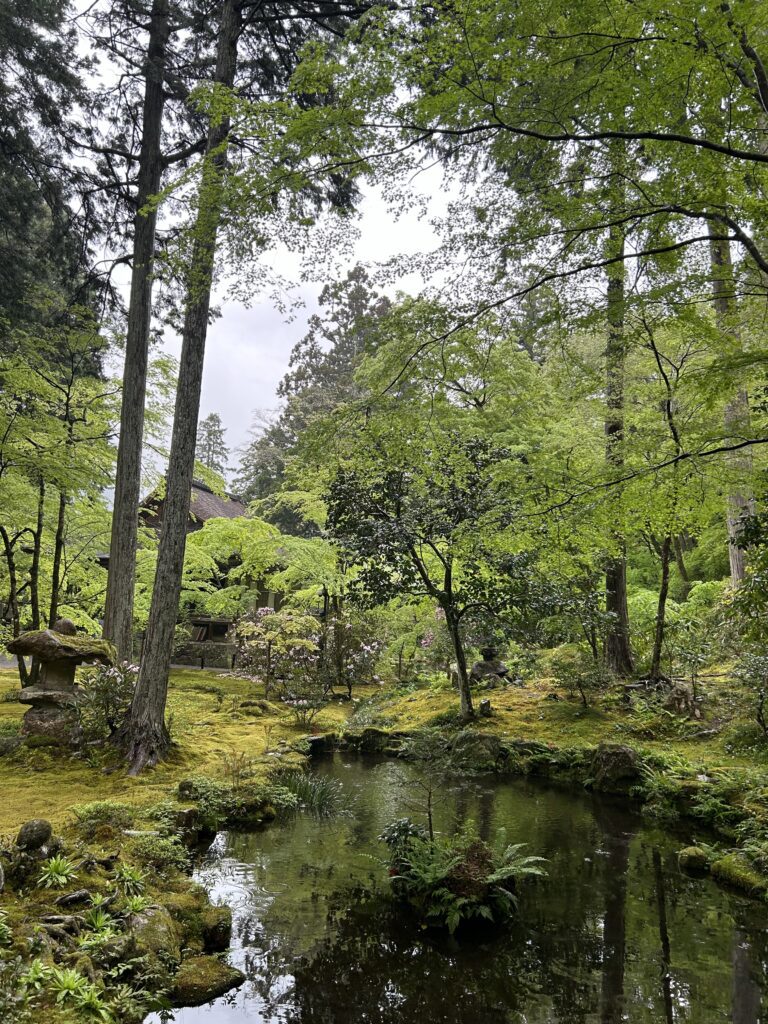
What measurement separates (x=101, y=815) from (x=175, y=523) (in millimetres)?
3137

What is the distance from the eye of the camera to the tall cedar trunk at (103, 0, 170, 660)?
8602 millimetres

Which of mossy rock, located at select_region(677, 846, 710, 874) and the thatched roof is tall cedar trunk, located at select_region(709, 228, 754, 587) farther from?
the thatched roof

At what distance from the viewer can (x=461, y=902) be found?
12.9 feet

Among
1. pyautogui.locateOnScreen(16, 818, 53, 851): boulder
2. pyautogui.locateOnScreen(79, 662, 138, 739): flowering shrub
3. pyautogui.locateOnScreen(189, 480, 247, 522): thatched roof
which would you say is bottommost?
pyautogui.locateOnScreen(16, 818, 53, 851): boulder

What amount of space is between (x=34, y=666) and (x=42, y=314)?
238 inches

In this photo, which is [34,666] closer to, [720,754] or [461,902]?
[461,902]

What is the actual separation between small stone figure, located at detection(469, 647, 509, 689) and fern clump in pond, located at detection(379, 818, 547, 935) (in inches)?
269

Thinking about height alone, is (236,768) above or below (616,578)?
below

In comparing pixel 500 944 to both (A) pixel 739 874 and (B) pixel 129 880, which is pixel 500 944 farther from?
(B) pixel 129 880

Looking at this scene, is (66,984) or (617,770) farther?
(617,770)

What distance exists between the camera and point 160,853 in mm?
4281

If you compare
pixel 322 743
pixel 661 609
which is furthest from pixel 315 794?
pixel 661 609

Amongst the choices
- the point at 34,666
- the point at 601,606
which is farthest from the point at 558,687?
the point at 34,666

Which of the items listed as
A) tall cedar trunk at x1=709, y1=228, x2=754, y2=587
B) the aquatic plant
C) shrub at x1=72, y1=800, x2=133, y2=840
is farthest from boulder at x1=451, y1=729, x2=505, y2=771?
shrub at x1=72, y1=800, x2=133, y2=840
